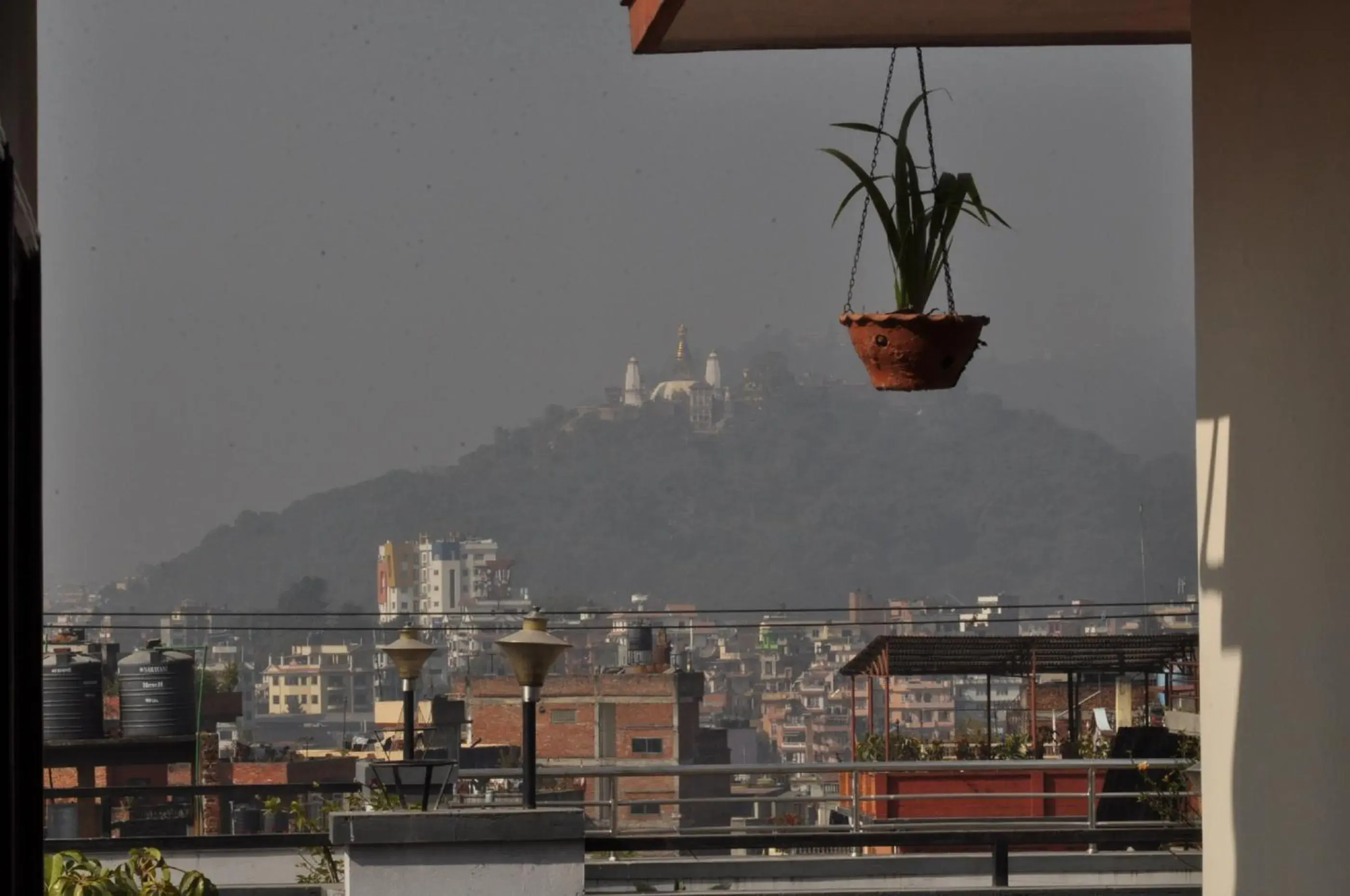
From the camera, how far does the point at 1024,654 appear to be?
15211 millimetres

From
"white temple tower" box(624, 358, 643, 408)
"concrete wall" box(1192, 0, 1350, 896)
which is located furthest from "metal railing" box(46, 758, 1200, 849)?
"white temple tower" box(624, 358, 643, 408)

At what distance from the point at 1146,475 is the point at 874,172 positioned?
137m

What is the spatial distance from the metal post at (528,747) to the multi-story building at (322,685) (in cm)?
8556

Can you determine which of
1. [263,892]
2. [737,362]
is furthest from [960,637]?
[737,362]

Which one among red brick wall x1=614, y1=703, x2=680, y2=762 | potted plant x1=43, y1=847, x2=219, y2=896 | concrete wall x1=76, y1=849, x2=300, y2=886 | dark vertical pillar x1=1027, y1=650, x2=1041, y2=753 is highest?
potted plant x1=43, y1=847, x2=219, y2=896

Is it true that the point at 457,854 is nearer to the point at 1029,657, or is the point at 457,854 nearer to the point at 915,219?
the point at 915,219

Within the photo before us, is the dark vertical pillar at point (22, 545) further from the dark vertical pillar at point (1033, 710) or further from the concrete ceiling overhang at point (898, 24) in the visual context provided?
the dark vertical pillar at point (1033, 710)

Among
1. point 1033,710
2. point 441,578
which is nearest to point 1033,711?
point 1033,710

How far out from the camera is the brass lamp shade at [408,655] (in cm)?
814

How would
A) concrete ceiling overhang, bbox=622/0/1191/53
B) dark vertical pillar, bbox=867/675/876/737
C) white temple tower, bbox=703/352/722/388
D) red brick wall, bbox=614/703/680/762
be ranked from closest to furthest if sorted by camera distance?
concrete ceiling overhang, bbox=622/0/1191/53 < dark vertical pillar, bbox=867/675/876/737 < red brick wall, bbox=614/703/680/762 < white temple tower, bbox=703/352/722/388

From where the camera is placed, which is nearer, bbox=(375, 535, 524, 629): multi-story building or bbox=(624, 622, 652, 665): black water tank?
bbox=(624, 622, 652, 665): black water tank

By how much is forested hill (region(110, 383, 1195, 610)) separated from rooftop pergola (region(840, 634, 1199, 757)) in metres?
96.9

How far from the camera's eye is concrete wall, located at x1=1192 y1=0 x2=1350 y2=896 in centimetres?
250

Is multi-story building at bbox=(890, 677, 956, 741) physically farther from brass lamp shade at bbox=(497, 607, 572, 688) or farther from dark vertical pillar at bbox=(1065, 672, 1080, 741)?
brass lamp shade at bbox=(497, 607, 572, 688)
